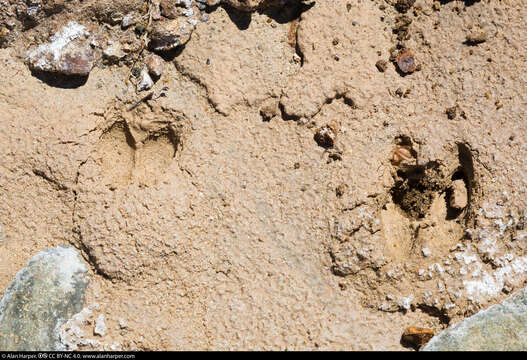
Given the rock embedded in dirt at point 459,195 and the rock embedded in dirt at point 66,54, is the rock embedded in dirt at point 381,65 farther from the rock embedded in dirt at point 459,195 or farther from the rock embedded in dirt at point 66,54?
the rock embedded in dirt at point 66,54

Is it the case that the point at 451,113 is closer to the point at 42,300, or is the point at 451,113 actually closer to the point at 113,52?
the point at 113,52

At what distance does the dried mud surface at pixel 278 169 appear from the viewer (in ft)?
7.78

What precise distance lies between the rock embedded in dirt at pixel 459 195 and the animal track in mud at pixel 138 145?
1464 mm

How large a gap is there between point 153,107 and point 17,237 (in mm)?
974

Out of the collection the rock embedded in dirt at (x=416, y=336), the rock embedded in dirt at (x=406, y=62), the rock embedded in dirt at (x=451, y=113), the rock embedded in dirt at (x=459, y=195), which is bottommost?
the rock embedded in dirt at (x=416, y=336)

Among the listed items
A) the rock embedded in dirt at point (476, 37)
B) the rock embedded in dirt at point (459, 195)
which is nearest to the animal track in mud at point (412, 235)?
the rock embedded in dirt at point (459, 195)

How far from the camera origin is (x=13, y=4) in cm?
251

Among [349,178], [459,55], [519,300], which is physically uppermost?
[459,55]

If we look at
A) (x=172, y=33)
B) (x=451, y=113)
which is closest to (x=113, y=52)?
(x=172, y=33)

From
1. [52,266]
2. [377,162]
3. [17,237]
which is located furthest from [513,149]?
[17,237]

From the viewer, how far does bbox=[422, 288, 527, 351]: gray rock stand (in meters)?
2.34

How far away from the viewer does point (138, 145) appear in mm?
2547

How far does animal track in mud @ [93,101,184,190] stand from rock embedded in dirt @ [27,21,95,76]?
29 cm
